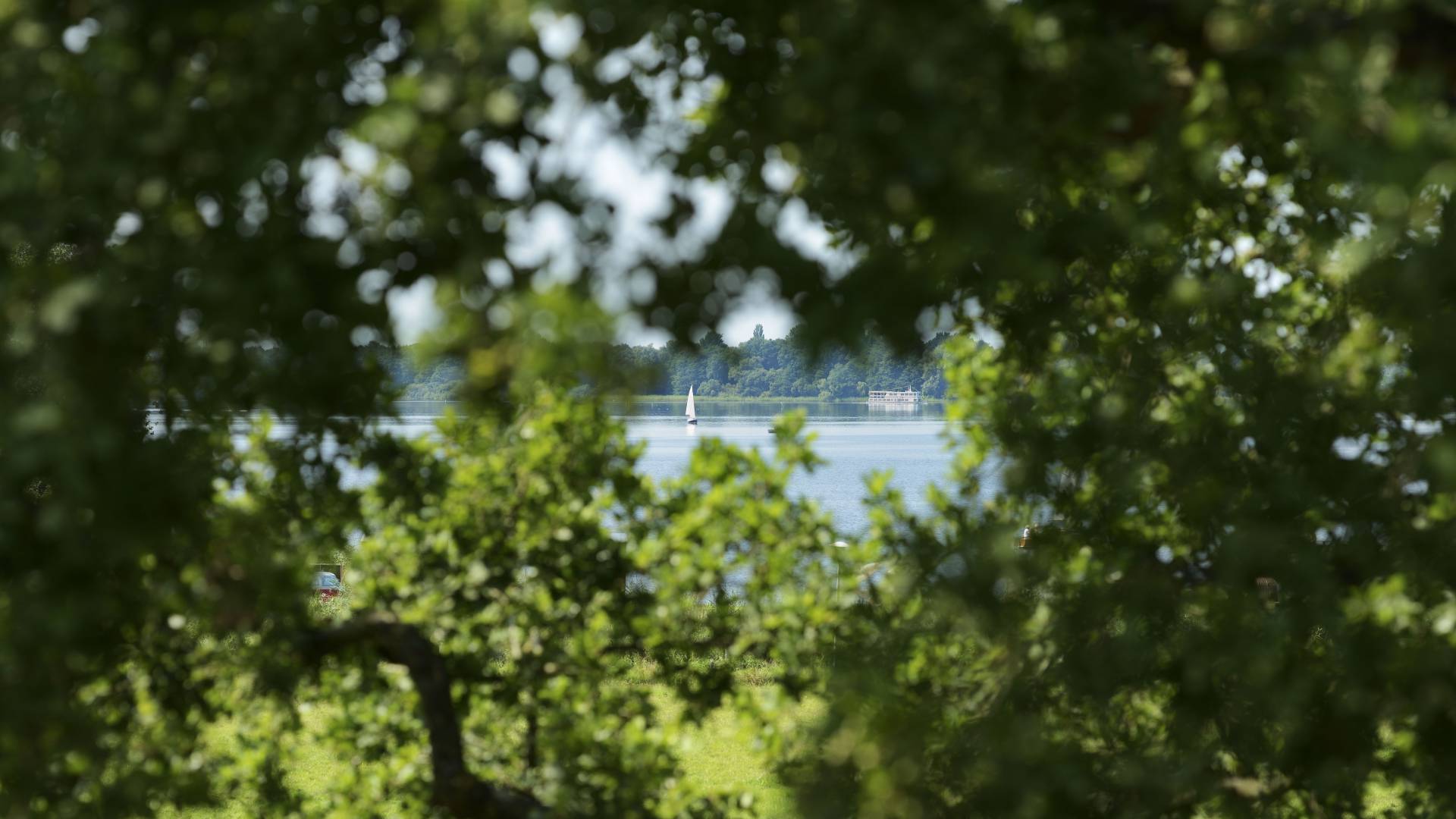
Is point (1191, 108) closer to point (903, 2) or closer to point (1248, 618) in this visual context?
point (903, 2)

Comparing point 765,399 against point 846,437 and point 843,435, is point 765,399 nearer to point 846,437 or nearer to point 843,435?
point 846,437

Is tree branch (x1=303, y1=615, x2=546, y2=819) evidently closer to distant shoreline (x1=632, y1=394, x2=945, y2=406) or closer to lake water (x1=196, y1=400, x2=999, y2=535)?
lake water (x1=196, y1=400, x2=999, y2=535)

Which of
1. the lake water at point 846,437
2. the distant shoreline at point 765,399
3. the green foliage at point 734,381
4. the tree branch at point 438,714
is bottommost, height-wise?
the lake water at point 846,437

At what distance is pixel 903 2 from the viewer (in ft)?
9.29

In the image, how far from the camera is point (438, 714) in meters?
5.40

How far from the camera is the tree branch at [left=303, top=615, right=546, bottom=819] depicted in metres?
5.34

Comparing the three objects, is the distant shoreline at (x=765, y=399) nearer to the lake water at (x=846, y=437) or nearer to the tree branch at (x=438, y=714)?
the lake water at (x=846, y=437)

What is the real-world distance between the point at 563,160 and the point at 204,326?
84 cm

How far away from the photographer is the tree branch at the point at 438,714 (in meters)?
5.34

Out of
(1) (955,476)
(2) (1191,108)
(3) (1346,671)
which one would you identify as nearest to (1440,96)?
(2) (1191,108)

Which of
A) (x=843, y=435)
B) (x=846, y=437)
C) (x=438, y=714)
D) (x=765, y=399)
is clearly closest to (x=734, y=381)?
(x=438, y=714)

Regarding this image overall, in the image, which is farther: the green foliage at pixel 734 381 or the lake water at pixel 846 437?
the lake water at pixel 846 437

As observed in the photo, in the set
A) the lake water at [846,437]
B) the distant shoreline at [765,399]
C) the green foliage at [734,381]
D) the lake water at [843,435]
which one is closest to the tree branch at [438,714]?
the green foliage at [734,381]

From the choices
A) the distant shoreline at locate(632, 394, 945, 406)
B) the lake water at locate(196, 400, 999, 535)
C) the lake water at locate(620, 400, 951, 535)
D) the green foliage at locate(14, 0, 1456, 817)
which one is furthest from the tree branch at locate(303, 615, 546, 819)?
the lake water at locate(620, 400, 951, 535)
